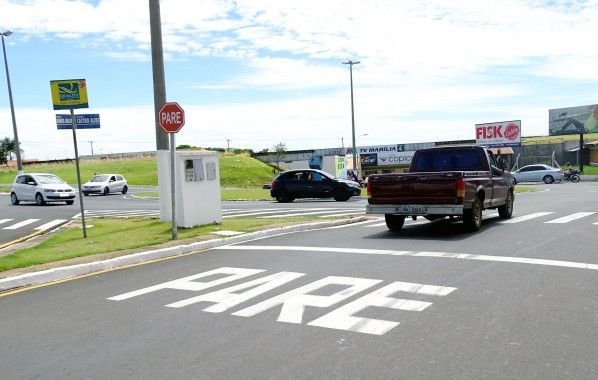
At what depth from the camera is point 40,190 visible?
28.8 m

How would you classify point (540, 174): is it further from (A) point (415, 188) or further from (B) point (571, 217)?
(A) point (415, 188)

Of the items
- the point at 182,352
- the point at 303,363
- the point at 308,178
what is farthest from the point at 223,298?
the point at 308,178

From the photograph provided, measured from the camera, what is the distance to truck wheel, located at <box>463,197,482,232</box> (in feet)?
42.9

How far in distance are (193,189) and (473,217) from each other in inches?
270

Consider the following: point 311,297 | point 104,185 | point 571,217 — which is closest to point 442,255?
point 311,297

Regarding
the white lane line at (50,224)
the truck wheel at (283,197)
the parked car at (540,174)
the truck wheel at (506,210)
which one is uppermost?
the truck wheel at (506,210)

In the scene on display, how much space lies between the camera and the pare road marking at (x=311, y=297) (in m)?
5.91

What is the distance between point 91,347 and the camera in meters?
5.32

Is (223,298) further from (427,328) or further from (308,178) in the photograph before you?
(308,178)

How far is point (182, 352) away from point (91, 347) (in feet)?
2.96

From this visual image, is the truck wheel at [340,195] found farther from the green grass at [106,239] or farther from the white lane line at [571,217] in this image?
the white lane line at [571,217]

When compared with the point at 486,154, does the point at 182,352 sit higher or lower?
lower

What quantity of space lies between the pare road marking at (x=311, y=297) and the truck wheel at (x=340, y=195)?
66.6ft

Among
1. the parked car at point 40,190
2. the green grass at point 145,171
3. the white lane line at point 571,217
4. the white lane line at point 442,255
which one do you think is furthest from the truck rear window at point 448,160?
the green grass at point 145,171
